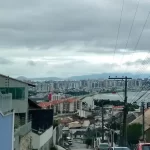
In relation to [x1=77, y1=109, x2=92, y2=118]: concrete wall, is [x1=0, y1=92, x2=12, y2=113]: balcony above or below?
above

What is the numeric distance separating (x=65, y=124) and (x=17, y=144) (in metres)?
75.8

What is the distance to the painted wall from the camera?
24.9m

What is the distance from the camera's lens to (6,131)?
25844 millimetres

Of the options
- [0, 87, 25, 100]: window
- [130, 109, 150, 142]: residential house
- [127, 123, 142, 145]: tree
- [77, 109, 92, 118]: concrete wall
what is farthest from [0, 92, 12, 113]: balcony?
[77, 109, 92, 118]: concrete wall

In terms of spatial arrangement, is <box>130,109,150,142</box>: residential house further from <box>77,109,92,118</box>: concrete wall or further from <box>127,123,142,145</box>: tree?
<box>77,109,92,118</box>: concrete wall

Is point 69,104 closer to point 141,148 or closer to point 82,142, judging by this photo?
point 82,142

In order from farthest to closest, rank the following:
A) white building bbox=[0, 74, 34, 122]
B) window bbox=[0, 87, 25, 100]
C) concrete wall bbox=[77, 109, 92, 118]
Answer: concrete wall bbox=[77, 109, 92, 118] < window bbox=[0, 87, 25, 100] < white building bbox=[0, 74, 34, 122]

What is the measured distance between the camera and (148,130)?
214 ft

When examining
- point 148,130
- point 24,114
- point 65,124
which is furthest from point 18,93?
point 65,124

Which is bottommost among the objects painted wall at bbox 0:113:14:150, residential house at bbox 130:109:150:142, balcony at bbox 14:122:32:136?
residential house at bbox 130:109:150:142

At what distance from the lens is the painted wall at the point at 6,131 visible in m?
24.9

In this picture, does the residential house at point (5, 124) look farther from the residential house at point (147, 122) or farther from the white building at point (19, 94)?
the residential house at point (147, 122)

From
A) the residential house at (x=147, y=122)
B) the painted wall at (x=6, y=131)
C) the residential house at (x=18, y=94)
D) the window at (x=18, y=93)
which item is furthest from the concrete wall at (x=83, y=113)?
the painted wall at (x=6, y=131)

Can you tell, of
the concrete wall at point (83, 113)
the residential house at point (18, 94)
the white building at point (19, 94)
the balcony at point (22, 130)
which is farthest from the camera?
the concrete wall at point (83, 113)
